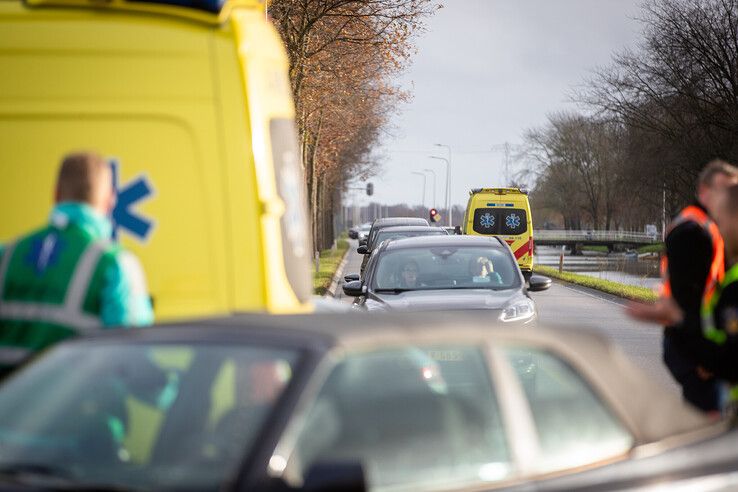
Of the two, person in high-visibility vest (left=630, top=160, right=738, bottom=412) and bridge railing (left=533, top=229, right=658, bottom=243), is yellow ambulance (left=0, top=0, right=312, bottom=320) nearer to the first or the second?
person in high-visibility vest (left=630, top=160, right=738, bottom=412)

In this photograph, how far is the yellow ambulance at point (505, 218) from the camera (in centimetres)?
3781

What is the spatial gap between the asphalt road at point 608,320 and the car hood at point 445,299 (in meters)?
1.15

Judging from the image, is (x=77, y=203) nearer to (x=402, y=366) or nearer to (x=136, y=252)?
(x=136, y=252)

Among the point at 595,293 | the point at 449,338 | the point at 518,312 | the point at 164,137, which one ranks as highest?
the point at 164,137

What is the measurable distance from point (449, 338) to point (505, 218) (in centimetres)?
3429

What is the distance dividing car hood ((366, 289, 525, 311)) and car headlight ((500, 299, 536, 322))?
6 cm

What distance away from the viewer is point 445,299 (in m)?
13.5

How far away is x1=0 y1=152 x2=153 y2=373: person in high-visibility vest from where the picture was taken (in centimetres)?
516

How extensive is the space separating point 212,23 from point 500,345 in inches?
92.4

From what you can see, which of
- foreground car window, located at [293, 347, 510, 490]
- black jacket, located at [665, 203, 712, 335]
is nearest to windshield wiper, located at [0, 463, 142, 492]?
foreground car window, located at [293, 347, 510, 490]

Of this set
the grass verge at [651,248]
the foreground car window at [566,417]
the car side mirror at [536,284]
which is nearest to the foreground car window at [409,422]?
the foreground car window at [566,417]

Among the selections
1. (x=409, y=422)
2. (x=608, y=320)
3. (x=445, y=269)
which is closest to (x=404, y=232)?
(x=608, y=320)

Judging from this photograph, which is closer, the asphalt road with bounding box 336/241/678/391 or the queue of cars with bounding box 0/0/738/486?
the queue of cars with bounding box 0/0/738/486

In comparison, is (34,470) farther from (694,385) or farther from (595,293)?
(595,293)
